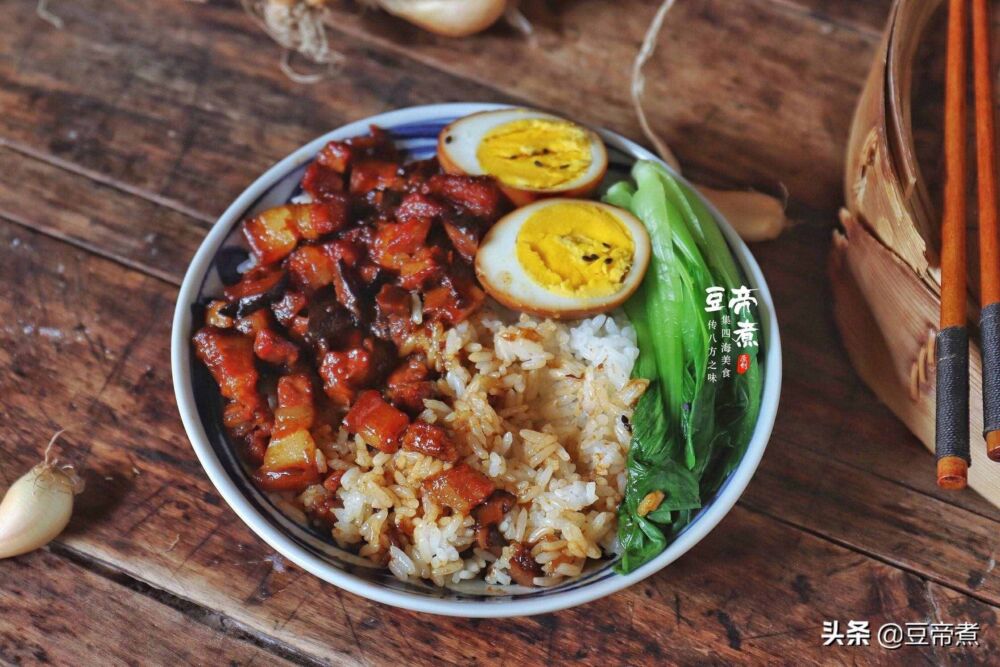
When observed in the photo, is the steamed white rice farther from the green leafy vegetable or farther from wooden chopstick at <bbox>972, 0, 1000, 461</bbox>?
wooden chopstick at <bbox>972, 0, 1000, 461</bbox>

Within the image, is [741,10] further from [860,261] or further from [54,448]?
[54,448]

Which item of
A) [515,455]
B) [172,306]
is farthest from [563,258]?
[172,306]

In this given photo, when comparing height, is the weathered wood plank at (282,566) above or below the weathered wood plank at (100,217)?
below

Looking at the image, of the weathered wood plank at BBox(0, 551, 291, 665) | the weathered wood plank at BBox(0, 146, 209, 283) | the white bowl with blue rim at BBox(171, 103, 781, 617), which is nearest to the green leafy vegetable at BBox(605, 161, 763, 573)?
the white bowl with blue rim at BBox(171, 103, 781, 617)

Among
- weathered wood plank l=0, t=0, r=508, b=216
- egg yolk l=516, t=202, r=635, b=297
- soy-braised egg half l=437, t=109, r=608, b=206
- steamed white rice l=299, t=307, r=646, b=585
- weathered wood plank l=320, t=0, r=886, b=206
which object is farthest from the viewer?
weathered wood plank l=320, t=0, r=886, b=206

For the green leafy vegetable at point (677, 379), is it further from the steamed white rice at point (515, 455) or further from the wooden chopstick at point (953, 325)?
the wooden chopstick at point (953, 325)

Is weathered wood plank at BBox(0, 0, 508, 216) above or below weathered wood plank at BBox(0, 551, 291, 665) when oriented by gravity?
above

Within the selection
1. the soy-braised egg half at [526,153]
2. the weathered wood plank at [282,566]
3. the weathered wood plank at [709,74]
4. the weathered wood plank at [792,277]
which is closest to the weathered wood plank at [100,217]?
the weathered wood plank at [792,277]
